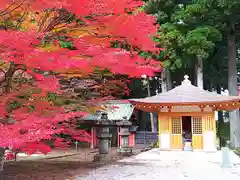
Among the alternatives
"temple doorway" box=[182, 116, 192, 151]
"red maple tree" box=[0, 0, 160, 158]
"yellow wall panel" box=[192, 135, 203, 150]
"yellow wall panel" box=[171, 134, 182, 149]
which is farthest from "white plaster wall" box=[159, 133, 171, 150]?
"red maple tree" box=[0, 0, 160, 158]

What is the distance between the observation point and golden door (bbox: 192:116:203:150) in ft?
46.8

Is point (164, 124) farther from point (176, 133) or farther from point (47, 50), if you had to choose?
point (47, 50)

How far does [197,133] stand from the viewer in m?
14.3

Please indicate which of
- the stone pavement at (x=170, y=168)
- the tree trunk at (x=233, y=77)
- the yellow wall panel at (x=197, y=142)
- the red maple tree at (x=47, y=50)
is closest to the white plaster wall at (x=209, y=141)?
the yellow wall panel at (x=197, y=142)

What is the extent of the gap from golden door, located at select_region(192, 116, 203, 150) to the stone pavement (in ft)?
1.87

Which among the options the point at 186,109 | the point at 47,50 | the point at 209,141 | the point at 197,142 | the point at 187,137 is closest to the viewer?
the point at 47,50

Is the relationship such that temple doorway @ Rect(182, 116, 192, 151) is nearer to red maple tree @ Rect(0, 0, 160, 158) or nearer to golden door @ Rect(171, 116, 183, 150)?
golden door @ Rect(171, 116, 183, 150)

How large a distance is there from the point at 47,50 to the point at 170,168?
233 inches

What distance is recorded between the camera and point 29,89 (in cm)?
822

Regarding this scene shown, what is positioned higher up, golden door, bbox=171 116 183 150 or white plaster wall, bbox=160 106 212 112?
white plaster wall, bbox=160 106 212 112

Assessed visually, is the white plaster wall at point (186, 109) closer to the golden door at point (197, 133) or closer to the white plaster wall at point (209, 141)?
the golden door at point (197, 133)

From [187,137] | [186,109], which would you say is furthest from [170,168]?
[187,137]

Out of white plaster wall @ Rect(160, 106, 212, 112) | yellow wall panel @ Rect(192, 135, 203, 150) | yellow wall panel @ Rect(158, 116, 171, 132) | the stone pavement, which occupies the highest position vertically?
white plaster wall @ Rect(160, 106, 212, 112)

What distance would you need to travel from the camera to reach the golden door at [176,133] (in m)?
14.5
